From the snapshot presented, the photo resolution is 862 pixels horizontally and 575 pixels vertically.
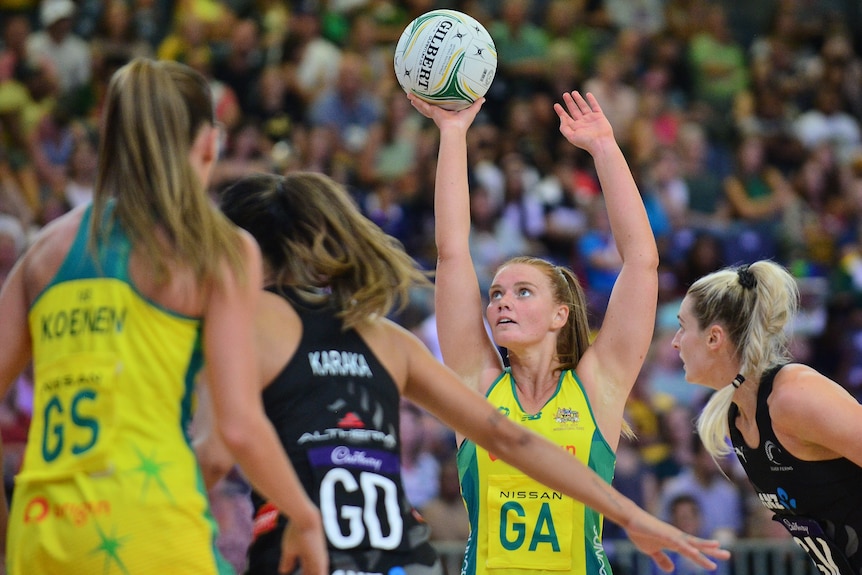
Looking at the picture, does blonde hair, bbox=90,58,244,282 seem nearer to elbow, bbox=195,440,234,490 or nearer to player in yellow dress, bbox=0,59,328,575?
player in yellow dress, bbox=0,59,328,575

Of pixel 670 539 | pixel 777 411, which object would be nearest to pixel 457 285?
pixel 777 411

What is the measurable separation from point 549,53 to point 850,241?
4.13 metres

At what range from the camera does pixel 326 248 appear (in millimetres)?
3408

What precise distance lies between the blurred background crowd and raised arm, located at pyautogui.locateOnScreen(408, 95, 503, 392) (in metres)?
3.95

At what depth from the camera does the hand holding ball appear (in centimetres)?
516

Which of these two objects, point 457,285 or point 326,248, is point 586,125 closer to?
point 457,285

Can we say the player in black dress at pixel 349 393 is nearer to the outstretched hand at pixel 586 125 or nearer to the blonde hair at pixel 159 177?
the blonde hair at pixel 159 177

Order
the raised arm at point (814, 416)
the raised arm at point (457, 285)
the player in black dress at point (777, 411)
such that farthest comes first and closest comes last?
the raised arm at point (457, 285)
the player in black dress at point (777, 411)
the raised arm at point (814, 416)

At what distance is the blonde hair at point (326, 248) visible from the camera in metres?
3.38

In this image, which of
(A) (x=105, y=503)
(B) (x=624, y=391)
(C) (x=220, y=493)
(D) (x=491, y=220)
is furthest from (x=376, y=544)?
(D) (x=491, y=220)

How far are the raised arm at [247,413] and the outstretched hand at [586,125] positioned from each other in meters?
2.29

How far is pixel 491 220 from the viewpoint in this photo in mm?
11492

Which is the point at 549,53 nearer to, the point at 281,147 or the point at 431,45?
the point at 281,147

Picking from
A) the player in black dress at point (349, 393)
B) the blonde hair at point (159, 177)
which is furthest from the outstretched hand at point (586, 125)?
the blonde hair at point (159, 177)
